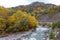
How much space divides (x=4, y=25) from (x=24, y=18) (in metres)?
8.01

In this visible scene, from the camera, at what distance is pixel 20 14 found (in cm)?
7981

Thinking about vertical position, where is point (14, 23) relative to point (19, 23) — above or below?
below

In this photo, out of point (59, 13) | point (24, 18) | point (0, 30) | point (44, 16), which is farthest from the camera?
point (44, 16)

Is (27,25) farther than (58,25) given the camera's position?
Yes

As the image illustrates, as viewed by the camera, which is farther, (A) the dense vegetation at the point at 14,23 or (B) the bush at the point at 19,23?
(B) the bush at the point at 19,23

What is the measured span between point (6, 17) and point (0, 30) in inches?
341

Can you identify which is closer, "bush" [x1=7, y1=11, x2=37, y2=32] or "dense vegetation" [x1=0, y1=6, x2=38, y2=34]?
"dense vegetation" [x1=0, y1=6, x2=38, y2=34]

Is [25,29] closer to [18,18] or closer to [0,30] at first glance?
[18,18]

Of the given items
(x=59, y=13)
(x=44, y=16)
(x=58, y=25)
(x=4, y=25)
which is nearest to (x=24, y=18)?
(x=4, y=25)

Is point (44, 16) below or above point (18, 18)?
below

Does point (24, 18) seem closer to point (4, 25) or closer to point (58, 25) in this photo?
point (4, 25)

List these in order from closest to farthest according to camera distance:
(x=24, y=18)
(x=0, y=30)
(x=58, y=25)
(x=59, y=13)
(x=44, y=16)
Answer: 1. (x=58, y=25)
2. (x=0, y=30)
3. (x=24, y=18)
4. (x=59, y=13)
5. (x=44, y=16)

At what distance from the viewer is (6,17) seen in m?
78.2

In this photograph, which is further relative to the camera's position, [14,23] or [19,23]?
[14,23]
